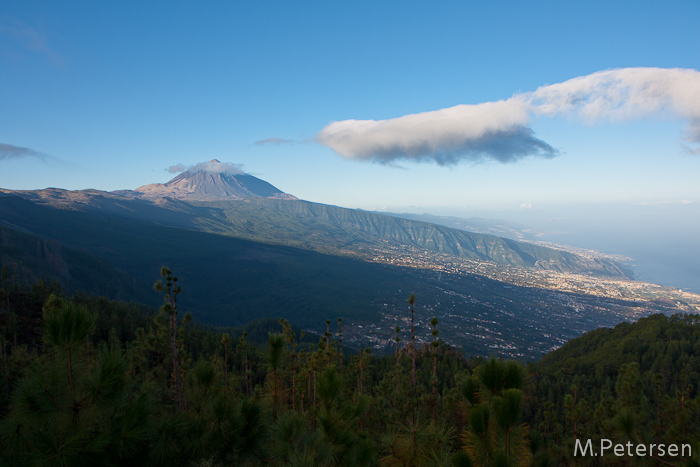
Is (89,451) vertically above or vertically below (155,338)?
above

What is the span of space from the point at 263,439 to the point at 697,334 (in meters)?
79.3

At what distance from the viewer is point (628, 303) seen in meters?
172


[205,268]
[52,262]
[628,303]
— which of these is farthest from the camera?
[205,268]

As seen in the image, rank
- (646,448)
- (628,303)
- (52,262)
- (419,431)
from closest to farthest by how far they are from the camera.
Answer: (419,431), (646,448), (52,262), (628,303)

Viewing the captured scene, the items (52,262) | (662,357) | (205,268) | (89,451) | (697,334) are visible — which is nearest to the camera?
(89,451)

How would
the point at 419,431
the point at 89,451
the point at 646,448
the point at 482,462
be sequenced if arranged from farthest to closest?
the point at 646,448, the point at 419,431, the point at 482,462, the point at 89,451

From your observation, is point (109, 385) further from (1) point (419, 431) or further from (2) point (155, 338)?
(2) point (155, 338)

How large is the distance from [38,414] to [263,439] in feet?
11.3

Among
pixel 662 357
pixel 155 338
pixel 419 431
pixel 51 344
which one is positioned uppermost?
pixel 51 344

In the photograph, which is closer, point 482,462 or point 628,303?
point 482,462

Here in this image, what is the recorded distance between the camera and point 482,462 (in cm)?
427

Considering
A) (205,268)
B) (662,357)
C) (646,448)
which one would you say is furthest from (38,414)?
(205,268)

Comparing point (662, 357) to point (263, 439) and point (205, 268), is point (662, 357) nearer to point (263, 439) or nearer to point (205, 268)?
point (263, 439)

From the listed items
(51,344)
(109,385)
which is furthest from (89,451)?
(51,344)
